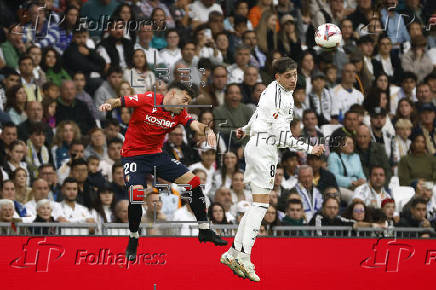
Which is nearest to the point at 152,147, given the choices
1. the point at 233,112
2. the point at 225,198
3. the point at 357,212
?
the point at 225,198

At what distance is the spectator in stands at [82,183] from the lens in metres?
14.7

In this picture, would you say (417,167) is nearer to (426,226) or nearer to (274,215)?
(426,226)

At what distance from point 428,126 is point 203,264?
6.74 m

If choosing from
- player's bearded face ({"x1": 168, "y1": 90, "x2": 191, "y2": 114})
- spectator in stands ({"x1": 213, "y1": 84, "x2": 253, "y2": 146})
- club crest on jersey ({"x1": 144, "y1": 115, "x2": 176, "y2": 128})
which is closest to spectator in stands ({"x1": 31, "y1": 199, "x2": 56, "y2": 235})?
club crest on jersey ({"x1": 144, "y1": 115, "x2": 176, "y2": 128})

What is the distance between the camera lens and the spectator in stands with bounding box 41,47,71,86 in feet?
54.0

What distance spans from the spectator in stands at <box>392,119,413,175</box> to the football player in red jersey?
18.2 ft

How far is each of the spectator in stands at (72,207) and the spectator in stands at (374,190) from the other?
433 cm

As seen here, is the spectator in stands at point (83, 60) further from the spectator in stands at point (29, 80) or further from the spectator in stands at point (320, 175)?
the spectator in stands at point (320, 175)

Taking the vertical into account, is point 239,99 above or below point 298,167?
above

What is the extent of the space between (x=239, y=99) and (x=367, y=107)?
2.79m

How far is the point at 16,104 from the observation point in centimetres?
1591

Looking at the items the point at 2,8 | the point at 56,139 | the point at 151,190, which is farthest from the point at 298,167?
the point at 2,8

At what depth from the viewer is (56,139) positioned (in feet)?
51.3

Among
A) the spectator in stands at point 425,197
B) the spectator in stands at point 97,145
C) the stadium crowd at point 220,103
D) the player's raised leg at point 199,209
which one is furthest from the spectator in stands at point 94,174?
the spectator in stands at point 425,197
